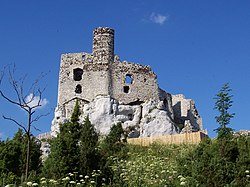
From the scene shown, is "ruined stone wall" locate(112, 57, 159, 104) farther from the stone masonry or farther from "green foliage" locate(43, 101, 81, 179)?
"green foliage" locate(43, 101, 81, 179)

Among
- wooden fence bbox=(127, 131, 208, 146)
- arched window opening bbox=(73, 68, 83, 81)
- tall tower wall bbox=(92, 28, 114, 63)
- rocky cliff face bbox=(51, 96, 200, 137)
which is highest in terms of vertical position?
tall tower wall bbox=(92, 28, 114, 63)

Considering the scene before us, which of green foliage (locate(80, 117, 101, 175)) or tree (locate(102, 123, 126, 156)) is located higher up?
tree (locate(102, 123, 126, 156))

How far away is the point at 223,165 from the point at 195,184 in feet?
7.09

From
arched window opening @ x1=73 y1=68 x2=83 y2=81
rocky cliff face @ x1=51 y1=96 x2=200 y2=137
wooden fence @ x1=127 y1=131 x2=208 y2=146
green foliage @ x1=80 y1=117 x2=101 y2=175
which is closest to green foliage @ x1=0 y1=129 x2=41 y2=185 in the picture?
green foliage @ x1=80 y1=117 x2=101 y2=175

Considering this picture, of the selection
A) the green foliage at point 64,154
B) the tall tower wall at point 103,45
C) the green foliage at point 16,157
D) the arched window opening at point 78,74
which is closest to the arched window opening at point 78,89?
the arched window opening at point 78,74

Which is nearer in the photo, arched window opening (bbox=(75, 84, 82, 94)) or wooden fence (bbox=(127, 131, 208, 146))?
wooden fence (bbox=(127, 131, 208, 146))

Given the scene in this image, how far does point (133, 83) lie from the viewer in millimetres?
44469

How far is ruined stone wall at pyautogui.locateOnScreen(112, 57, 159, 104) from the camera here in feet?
144

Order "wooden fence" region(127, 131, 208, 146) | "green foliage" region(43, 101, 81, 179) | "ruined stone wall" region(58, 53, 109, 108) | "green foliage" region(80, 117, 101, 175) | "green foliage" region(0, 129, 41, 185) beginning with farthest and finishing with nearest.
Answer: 1. "ruined stone wall" region(58, 53, 109, 108)
2. "wooden fence" region(127, 131, 208, 146)
3. "green foliage" region(0, 129, 41, 185)
4. "green foliage" region(80, 117, 101, 175)
5. "green foliage" region(43, 101, 81, 179)

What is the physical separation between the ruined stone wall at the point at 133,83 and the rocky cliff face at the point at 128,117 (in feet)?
2.44

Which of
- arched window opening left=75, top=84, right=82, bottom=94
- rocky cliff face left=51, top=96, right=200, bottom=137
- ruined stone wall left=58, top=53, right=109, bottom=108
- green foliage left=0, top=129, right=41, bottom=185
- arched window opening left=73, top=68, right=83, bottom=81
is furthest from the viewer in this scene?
arched window opening left=73, top=68, right=83, bottom=81

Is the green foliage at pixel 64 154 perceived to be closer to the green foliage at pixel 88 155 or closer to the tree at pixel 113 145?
the green foliage at pixel 88 155

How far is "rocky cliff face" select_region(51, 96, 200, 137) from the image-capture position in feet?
139

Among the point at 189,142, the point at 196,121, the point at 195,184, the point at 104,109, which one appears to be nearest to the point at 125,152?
the point at 189,142
